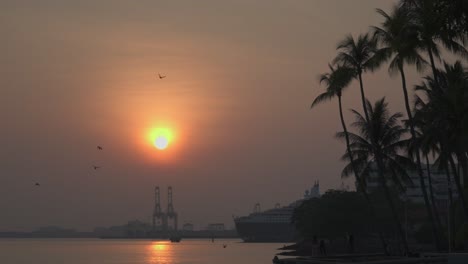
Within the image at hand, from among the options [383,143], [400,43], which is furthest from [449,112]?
[383,143]

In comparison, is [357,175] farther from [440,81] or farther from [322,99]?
[440,81]

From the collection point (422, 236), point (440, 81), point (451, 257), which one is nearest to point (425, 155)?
point (440, 81)

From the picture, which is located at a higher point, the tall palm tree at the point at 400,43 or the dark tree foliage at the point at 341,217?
the tall palm tree at the point at 400,43

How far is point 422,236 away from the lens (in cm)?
9650

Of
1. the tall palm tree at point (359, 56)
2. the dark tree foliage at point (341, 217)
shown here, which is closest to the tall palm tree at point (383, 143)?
the tall palm tree at point (359, 56)

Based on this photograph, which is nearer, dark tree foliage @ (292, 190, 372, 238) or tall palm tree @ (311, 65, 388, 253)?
tall palm tree @ (311, 65, 388, 253)

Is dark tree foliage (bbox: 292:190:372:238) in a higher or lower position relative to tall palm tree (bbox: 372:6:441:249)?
lower

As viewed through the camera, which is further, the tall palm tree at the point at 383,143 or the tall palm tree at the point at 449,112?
the tall palm tree at the point at 383,143

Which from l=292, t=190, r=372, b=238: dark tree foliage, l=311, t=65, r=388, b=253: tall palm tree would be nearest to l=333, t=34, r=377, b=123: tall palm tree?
l=311, t=65, r=388, b=253: tall palm tree

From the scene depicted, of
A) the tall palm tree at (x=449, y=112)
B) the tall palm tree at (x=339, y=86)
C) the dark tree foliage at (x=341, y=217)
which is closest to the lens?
the tall palm tree at (x=449, y=112)

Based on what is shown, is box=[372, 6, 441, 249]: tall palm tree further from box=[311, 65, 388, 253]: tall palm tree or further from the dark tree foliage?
the dark tree foliage

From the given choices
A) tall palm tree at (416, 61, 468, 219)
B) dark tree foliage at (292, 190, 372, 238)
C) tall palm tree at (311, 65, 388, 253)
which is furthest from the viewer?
dark tree foliage at (292, 190, 372, 238)

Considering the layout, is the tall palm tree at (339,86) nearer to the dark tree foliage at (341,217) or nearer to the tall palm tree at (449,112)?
the tall palm tree at (449,112)

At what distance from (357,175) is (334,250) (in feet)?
133
